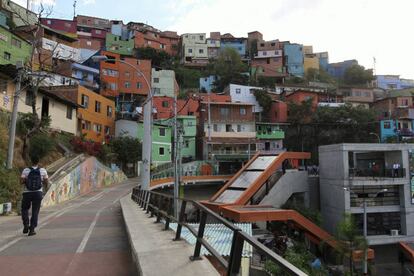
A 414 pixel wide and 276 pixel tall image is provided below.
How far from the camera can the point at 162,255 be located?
586 centimetres

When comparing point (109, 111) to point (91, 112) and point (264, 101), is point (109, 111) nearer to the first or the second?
point (91, 112)

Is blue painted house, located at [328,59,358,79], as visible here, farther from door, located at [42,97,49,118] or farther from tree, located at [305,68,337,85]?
door, located at [42,97,49,118]

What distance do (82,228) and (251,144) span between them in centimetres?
4680

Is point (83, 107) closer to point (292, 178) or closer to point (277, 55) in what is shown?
point (292, 178)

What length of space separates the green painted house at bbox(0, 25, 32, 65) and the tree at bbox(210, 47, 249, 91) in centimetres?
3973

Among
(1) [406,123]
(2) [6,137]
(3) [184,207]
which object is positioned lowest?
(3) [184,207]

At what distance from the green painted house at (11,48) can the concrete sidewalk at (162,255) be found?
38.0 m

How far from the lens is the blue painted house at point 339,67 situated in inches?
4131

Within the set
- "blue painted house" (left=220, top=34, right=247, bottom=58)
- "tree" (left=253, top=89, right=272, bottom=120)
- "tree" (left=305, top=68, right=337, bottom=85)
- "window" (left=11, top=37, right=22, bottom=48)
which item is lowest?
"tree" (left=253, top=89, right=272, bottom=120)

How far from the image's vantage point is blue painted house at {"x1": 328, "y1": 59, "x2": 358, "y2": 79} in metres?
105

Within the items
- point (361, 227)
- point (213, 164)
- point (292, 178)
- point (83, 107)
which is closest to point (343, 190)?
point (361, 227)

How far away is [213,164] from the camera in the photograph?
165ft

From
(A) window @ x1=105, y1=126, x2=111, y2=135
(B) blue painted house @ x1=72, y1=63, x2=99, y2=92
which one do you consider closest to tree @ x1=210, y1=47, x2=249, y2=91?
(B) blue painted house @ x1=72, y1=63, x2=99, y2=92

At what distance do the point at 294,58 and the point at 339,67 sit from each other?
63.1 ft
